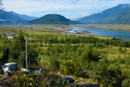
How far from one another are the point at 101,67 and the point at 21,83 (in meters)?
7.69

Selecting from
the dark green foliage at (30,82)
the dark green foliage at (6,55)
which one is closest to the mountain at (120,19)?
the dark green foliage at (6,55)

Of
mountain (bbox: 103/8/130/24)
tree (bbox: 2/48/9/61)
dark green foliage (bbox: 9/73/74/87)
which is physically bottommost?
tree (bbox: 2/48/9/61)

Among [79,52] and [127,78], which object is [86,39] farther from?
[127,78]

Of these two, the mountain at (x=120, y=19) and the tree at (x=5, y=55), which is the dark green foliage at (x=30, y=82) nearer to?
the tree at (x=5, y=55)

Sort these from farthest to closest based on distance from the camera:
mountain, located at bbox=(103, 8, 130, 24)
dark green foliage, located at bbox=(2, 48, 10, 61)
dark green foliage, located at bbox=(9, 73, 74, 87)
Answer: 1. mountain, located at bbox=(103, 8, 130, 24)
2. dark green foliage, located at bbox=(2, 48, 10, 61)
3. dark green foliage, located at bbox=(9, 73, 74, 87)

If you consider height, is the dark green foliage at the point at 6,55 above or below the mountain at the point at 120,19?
below

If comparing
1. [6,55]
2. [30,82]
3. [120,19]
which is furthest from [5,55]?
[120,19]

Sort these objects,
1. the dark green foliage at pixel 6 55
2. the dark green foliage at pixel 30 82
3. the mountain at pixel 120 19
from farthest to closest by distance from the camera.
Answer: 1. the mountain at pixel 120 19
2. the dark green foliage at pixel 6 55
3. the dark green foliage at pixel 30 82

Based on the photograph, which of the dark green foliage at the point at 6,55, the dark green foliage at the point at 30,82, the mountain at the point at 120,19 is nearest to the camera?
the dark green foliage at the point at 30,82

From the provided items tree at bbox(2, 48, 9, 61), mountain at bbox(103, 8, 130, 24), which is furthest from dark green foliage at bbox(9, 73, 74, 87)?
mountain at bbox(103, 8, 130, 24)

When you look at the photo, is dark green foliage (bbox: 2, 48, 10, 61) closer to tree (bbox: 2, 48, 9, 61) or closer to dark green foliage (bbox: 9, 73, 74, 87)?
tree (bbox: 2, 48, 9, 61)

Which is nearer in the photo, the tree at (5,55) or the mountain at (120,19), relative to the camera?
the tree at (5,55)

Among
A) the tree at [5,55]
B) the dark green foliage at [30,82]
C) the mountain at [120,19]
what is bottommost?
the tree at [5,55]

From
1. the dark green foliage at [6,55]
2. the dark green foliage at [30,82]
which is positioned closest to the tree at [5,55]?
the dark green foliage at [6,55]
